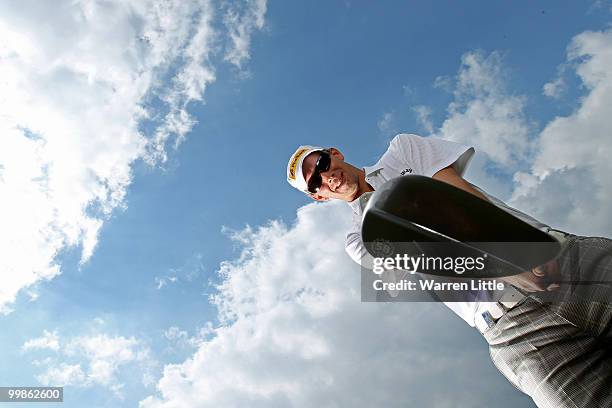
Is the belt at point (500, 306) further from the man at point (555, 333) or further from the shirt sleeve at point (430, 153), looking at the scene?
the shirt sleeve at point (430, 153)

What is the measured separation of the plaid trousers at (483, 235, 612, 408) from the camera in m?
3.24

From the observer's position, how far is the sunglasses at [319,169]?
4.97 m

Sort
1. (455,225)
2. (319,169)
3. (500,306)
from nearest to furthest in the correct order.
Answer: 1. (455,225)
2. (500,306)
3. (319,169)

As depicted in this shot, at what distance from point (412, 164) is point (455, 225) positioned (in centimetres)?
146

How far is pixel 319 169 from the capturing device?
4.99 m

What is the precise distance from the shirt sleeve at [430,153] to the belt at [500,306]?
978mm

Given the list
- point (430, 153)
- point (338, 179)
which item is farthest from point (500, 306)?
point (338, 179)

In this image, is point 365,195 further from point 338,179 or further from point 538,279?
point 538,279

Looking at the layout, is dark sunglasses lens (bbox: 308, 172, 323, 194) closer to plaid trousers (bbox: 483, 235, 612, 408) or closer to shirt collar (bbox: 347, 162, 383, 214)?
shirt collar (bbox: 347, 162, 383, 214)

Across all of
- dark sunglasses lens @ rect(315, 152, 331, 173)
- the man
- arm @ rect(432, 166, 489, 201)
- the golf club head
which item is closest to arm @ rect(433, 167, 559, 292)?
the man

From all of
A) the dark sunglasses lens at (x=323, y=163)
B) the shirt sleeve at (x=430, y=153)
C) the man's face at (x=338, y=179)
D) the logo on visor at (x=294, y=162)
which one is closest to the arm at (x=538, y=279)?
the shirt sleeve at (x=430, y=153)

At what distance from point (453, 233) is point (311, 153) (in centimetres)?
238

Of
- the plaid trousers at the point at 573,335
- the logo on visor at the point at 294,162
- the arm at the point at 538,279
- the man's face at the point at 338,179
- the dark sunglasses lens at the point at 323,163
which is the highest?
the logo on visor at the point at 294,162

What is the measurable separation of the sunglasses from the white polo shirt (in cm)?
41
